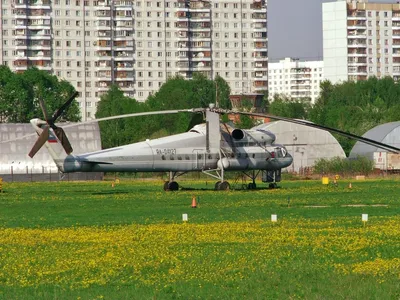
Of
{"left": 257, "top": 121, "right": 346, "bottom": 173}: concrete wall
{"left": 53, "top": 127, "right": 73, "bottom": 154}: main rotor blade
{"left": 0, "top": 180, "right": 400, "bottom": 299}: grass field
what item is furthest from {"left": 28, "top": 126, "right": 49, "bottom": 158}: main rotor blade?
{"left": 257, "top": 121, "right": 346, "bottom": 173}: concrete wall

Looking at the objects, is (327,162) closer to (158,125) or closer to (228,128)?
(228,128)

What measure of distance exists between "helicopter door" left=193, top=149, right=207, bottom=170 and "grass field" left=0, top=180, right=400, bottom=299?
20872mm

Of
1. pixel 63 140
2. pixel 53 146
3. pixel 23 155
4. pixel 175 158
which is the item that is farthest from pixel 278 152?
pixel 23 155

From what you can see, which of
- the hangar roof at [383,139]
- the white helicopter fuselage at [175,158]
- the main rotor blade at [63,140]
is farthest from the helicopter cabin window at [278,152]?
the hangar roof at [383,139]

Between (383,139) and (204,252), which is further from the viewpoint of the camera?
(383,139)

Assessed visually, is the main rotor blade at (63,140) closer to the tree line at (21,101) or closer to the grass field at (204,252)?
the grass field at (204,252)

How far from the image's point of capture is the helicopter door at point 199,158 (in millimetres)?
75750

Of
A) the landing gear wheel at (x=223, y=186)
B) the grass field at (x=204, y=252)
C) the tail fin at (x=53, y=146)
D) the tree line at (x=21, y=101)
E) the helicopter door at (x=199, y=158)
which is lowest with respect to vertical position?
the landing gear wheel at (x=223, y=186)

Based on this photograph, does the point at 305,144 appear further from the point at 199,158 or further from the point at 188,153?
the point at 188,153

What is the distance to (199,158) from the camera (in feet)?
249

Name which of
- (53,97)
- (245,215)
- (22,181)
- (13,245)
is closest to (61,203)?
(245,215)

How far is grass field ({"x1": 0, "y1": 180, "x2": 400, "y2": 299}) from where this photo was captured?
2511 cm

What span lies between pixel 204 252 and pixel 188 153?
43.8 metres

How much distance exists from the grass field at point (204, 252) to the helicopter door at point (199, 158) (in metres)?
20.9
